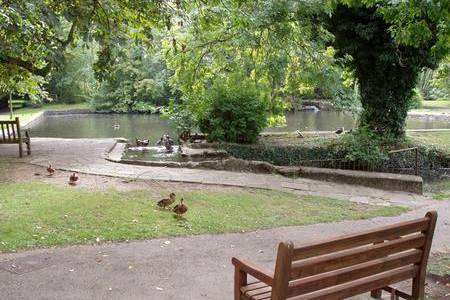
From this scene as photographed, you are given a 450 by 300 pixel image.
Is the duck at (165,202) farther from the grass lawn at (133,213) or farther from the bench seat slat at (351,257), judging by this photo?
the bench seat slat at (351,257)

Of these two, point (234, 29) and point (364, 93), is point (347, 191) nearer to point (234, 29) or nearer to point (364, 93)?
point (234, 29)

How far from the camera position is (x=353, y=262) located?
3641 mm

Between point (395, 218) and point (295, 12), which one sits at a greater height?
point (295, 12)

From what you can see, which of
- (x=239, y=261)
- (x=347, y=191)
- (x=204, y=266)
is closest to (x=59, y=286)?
(x=204, y=266)

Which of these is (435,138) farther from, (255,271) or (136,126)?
(136,126)

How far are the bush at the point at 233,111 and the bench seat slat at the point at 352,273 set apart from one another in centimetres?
1016

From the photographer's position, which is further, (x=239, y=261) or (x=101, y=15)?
(x=101, y=15)

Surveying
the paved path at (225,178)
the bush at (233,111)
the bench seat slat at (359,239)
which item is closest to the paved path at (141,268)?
the bench seat slat at (359,239)

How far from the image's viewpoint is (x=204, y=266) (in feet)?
18.3

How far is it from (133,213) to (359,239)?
15.0 feet

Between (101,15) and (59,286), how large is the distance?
171 inches

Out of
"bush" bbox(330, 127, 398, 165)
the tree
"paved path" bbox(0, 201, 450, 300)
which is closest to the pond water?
"bush" bbox(330, 127, 398, 165)

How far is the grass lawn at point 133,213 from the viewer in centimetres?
650

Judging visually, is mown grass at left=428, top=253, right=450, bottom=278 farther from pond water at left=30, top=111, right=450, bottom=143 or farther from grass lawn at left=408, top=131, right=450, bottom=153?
pond water at left=30, top=111, right=450, bottom=143
